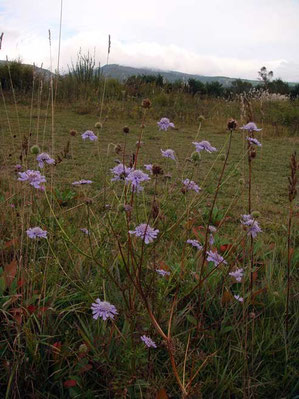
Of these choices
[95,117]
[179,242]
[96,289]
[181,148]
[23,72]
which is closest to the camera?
[96,289]

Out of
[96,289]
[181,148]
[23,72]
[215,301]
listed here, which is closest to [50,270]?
[96,289]

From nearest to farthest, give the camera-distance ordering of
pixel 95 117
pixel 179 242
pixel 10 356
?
pixel 10 356, pixel 179 242, pixel 95 117

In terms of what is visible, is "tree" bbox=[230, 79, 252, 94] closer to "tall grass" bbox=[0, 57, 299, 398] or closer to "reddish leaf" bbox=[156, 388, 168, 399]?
"tall grass" bbox=[0, 57, 299, 398]

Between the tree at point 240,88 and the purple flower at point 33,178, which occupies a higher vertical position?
the tree at point 240,88

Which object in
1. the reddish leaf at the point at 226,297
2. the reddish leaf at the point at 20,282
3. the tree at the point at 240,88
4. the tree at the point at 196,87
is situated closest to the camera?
the reddish leaf at the point at 20,282

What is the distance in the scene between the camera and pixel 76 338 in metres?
1.25

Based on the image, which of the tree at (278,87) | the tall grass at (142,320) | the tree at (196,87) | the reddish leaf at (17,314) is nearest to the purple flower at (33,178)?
the tall grass at (142,320)

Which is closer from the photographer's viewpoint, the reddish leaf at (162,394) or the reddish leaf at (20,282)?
the reddish leaf at (162,394)

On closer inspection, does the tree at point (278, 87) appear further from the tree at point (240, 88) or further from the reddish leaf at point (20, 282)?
the reddish leaf at point (20, 282)

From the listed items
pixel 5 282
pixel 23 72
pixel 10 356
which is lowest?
pixel 10 356

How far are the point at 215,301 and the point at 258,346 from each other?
248 millimetres

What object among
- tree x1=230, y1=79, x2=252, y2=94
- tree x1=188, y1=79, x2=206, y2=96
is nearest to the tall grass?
tree x1=188, y1=79, x2=206, y2=96

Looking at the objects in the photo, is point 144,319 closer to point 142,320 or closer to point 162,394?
point 142,320

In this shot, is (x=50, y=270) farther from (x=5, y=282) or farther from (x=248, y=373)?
(x=248, y=373)
